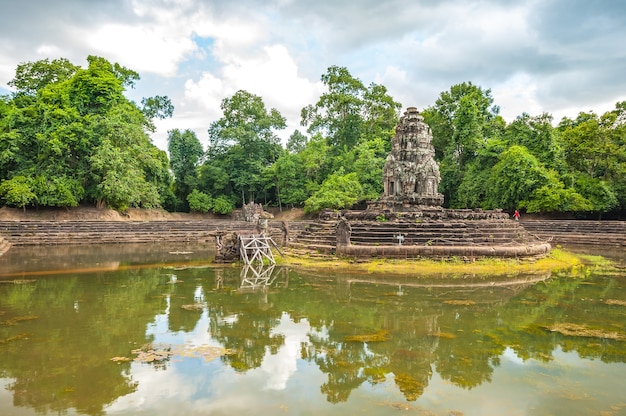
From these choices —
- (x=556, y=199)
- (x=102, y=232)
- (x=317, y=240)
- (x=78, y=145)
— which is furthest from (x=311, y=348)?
(x=78, y=145)

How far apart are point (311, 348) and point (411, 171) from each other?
51.0 feet

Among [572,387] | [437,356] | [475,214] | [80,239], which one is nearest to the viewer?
[572,387]

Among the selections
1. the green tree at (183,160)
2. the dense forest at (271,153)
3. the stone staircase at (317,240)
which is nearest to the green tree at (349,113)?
the dense forest at (271,153)

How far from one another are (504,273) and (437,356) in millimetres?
8219

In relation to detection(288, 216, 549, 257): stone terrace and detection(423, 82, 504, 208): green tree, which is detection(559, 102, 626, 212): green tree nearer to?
detection(423, 82, 504, 208): green tree

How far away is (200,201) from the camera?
41438 mm

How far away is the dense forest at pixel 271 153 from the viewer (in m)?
29.3

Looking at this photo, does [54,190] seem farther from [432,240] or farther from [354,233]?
[432,240]

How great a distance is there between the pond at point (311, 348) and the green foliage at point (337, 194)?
23.8 m

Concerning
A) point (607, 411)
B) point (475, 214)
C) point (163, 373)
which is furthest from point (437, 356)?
point (475, 214)

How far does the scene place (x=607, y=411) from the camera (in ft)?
14.8

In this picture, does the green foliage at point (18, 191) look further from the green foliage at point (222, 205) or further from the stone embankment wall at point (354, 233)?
the green foliage at point (222, 205)

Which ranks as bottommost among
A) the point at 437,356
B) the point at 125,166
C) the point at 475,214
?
the point at 437,356

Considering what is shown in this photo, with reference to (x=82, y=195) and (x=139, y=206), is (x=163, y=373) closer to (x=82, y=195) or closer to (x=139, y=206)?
(x=82, y=195)
